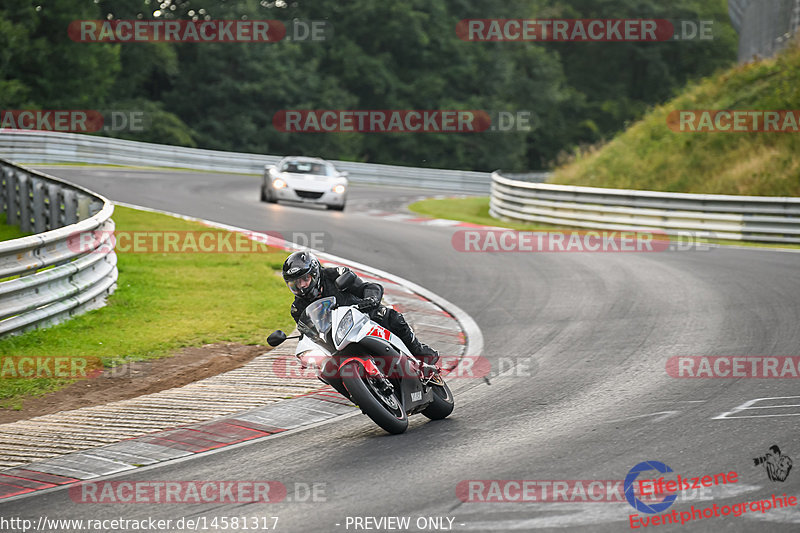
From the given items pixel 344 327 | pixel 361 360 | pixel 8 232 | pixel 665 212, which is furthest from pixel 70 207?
pixel 665 212

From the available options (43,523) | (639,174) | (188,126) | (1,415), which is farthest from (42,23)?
(43,523)

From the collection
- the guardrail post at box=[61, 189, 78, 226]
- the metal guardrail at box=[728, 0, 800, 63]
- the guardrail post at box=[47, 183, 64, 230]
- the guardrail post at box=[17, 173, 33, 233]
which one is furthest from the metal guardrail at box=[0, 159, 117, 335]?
the metal guardrail at box=[728, 0, 800, 63]

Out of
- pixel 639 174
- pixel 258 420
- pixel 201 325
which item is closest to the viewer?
pixel 258 420

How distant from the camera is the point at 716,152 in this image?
25.6 metres

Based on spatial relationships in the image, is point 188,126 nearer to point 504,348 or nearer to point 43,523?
point 504,348


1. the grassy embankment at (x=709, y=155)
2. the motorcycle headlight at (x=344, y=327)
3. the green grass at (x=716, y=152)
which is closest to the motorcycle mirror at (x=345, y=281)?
the motorcycle headlight at (x=344, y=327)

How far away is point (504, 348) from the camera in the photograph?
33.7 ft

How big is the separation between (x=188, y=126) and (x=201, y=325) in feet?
143

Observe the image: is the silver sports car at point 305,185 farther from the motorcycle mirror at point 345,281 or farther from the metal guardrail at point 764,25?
the motorcycle mirror at point 345,281

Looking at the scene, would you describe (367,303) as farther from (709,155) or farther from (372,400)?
(709,155)

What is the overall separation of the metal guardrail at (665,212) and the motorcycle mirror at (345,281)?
14176 millimetres

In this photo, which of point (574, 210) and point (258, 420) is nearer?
point (258, 420)

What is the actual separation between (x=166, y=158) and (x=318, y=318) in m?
33.9

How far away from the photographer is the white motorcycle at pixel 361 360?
704 cm
